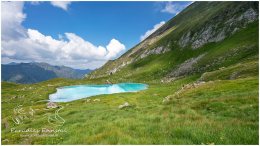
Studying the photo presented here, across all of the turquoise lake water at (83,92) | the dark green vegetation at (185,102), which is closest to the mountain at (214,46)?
the dark green vegetation at (185,102)

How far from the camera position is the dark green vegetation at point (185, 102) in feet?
47.1

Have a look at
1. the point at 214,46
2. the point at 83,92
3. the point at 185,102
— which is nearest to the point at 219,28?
the point at 214,46

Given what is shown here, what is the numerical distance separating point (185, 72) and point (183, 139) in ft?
443

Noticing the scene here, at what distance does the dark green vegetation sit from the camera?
1435 centimetres

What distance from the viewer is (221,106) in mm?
25156

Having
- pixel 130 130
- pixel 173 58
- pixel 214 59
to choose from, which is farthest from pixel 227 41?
pixel 130 130

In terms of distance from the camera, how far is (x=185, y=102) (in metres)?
34.9

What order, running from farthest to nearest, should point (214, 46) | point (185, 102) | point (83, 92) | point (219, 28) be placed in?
1. point (219, 28)
2. point (214, 46)
3. point (83, 92)
4. point (185, 102)

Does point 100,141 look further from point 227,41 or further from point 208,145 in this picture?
point 227,41

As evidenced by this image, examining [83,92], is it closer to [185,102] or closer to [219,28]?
[219,28]

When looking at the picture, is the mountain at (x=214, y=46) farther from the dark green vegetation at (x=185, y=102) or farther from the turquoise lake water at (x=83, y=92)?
the turquoise lake water at (x=83, y=92)

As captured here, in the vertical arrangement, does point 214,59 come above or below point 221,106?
above

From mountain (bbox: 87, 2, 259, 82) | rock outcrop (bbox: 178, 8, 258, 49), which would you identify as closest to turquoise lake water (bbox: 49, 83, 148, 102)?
mountain (bbox: 87, 2, 259, 82)

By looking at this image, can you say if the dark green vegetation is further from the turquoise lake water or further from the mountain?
the turquoise lake water
